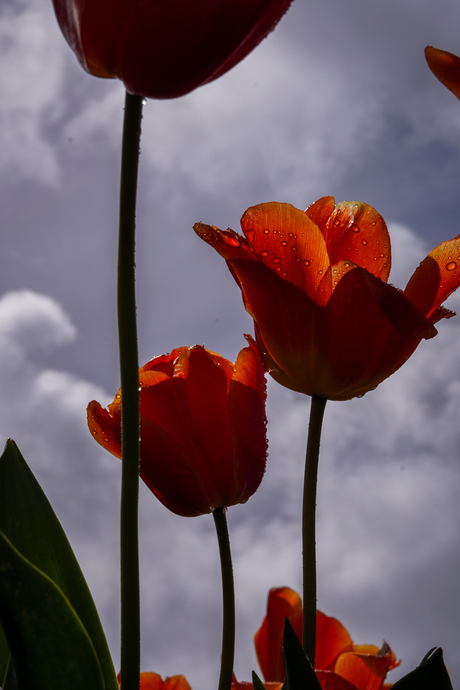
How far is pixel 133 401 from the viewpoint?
1.22 feet

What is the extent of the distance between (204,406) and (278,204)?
0.66 feet

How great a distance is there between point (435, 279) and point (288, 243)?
135 mm

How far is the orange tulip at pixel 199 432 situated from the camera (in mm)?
573

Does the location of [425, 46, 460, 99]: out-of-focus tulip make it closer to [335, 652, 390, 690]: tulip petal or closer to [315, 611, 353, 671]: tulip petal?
[335, 652, 390, 690]: tulip petal

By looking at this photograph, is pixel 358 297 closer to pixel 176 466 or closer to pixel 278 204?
pixel 278 204

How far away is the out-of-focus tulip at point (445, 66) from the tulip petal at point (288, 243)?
0.17m

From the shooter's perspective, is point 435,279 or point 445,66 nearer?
point 445,66

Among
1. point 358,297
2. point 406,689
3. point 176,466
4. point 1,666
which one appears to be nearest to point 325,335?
point 358,297

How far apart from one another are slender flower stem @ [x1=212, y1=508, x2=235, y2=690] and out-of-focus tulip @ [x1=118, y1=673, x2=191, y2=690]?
0.21 meters

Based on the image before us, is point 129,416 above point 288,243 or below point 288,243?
below

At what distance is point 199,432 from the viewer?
0.58 meters

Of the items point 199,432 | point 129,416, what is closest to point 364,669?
point 199,432

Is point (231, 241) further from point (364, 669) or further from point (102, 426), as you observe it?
point (364, 669)

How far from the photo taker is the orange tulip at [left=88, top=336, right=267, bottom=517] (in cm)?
57
